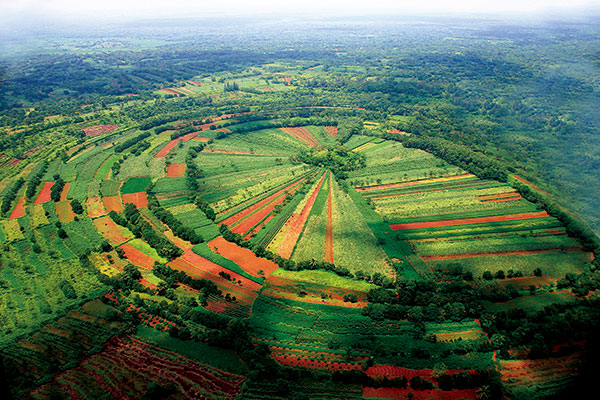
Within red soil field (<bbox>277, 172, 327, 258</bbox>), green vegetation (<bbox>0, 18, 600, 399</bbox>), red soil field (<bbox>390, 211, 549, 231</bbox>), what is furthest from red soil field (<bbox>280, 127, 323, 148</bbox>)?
red soil field (<bbox>390, 211, 549, 231</bbox>)

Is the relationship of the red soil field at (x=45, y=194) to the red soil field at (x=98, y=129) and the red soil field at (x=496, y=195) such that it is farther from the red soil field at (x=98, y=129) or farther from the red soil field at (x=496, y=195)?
the red soil field at (x=496, y=195)

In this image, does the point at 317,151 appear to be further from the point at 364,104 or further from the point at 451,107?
the point at 451,107

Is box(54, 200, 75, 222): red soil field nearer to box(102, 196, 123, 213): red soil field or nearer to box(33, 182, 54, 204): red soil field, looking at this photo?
box(33, 182, 54, 204): red soil field

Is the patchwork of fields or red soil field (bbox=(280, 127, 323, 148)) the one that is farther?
red soil field (bbox=(280, 127, 323, 148))

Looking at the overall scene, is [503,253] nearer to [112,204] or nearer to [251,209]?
[251,209]

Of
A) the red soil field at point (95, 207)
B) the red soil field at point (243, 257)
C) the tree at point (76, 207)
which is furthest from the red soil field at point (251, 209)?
the tree at point (76, 207)
